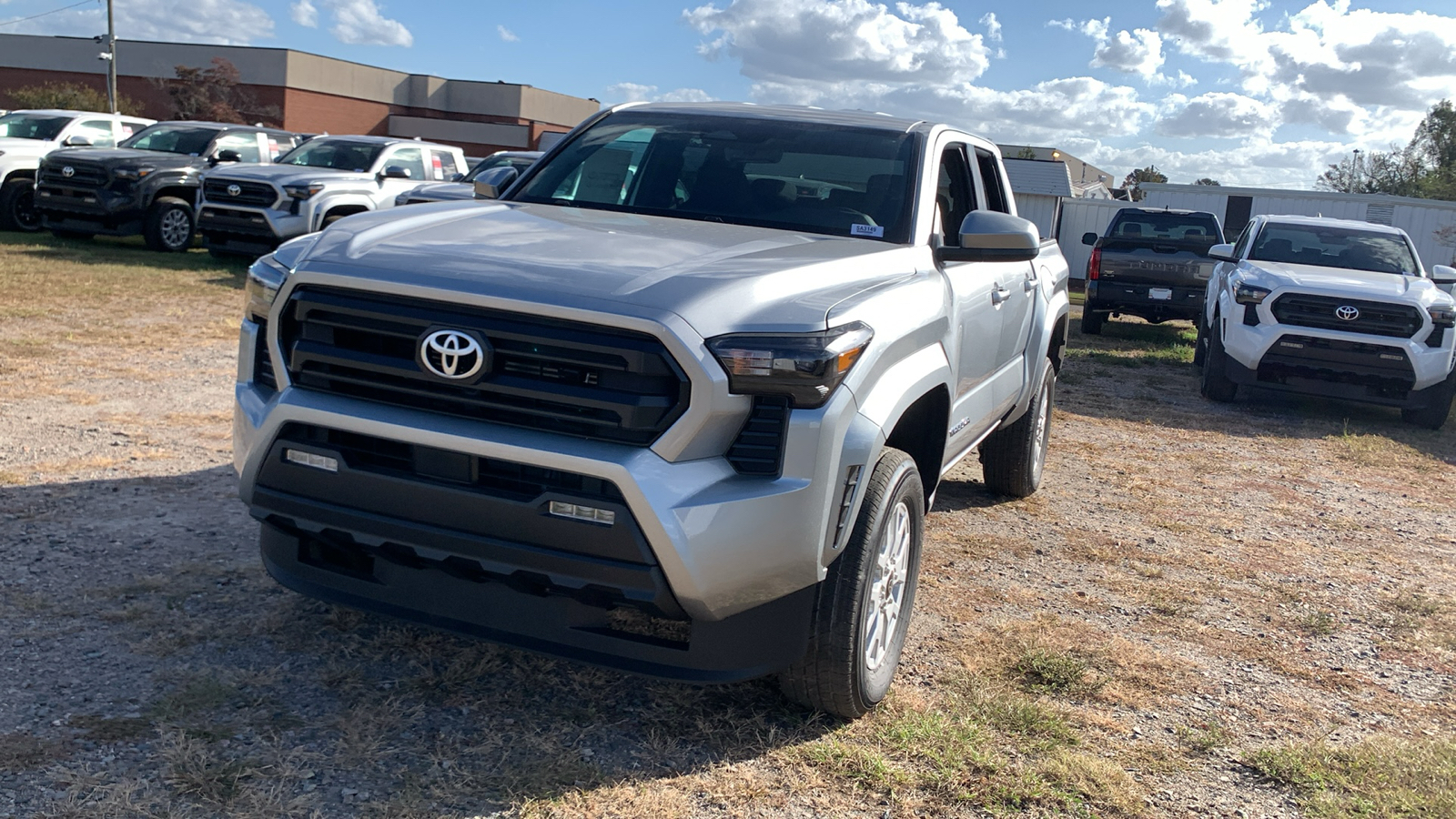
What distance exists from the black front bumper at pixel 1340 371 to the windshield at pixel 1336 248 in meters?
1.69

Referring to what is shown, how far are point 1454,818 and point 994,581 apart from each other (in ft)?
7.26

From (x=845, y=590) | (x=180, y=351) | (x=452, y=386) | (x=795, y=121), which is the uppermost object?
(x=795, y=121)

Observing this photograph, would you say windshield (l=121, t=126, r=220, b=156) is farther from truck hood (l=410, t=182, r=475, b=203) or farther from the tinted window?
the tinted window

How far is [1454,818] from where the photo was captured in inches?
133

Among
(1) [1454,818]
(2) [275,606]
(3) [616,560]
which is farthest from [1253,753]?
(2) [275,606]

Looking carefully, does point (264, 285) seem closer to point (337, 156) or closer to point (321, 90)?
point (337, 156)

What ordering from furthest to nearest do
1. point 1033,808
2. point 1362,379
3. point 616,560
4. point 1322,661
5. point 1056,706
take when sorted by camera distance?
point 1362,379 → point 1322,661 → point 1056,706 → point 1033,808 → point 616,560

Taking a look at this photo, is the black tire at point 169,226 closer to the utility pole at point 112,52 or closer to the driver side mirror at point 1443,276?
the driver side mirror at point 1443,276

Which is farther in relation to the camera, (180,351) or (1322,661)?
(180,351)

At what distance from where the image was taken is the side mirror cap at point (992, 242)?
4.18 meters

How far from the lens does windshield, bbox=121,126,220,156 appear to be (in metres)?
17.9

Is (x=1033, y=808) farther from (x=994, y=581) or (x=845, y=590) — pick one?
(x=994, y=581)

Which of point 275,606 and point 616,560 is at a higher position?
point 616,560

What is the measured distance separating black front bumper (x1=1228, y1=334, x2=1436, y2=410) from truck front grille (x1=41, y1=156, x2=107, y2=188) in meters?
14.0
